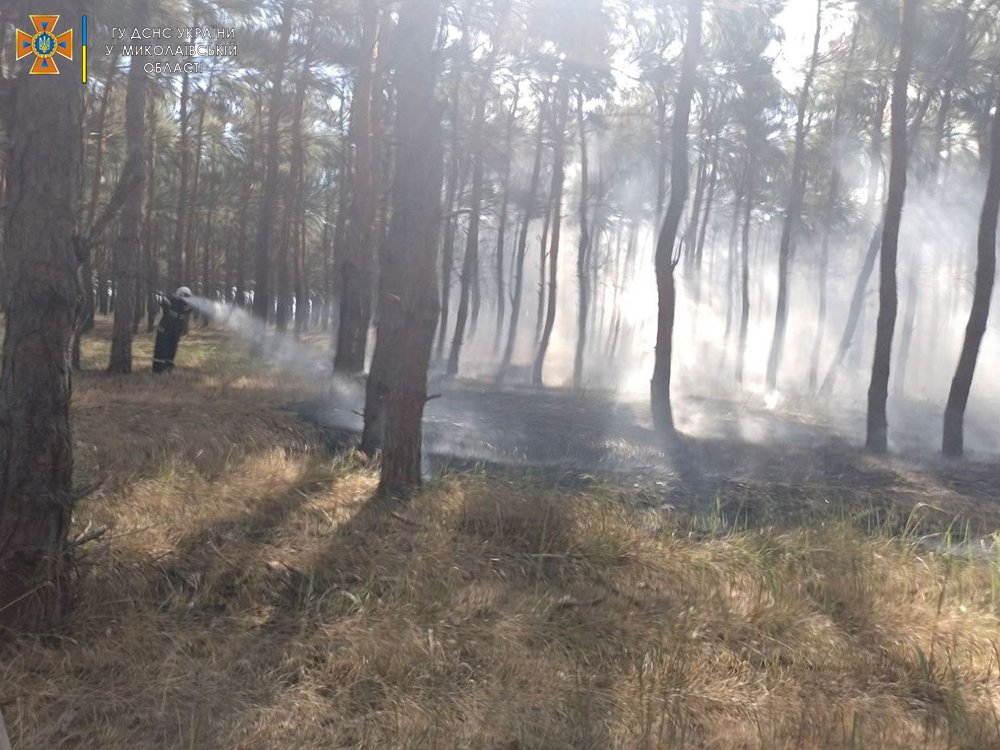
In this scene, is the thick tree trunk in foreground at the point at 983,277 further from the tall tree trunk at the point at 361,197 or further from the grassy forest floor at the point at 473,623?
the tall tree trunk at the point at 361,197

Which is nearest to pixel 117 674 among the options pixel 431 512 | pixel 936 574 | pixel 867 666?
pixel 431 512

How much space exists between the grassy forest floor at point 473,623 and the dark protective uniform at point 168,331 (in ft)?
21.3

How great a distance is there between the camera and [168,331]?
13.9 metres

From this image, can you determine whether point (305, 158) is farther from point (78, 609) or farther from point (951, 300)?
point (951, 300)

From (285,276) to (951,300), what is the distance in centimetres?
3682

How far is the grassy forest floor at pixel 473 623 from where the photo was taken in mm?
3641

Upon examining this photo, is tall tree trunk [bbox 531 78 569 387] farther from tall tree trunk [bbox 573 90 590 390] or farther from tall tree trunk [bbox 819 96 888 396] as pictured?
tall tree trunk [bbox 819 96 888 396]

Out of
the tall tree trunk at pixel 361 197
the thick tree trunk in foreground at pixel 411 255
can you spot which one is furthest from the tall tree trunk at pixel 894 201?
the thick tree trunk in foreground at pixel 411 255

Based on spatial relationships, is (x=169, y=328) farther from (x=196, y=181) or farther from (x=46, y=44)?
(x=196, y=181)

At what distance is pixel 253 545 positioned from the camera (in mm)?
5367

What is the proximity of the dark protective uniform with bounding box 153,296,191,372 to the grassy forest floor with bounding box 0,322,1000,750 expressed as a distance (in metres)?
6.49

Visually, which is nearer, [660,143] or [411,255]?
[411,255]

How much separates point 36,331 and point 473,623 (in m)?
2.60

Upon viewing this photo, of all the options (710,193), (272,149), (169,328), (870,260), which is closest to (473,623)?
(169,328)
